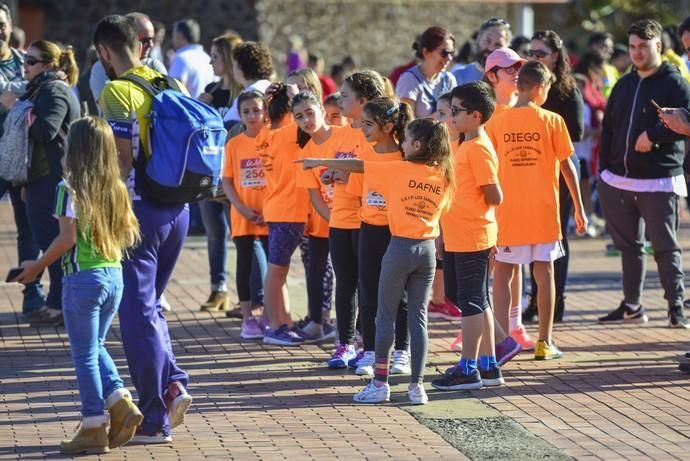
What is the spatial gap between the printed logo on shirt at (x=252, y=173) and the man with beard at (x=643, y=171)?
2.68 m

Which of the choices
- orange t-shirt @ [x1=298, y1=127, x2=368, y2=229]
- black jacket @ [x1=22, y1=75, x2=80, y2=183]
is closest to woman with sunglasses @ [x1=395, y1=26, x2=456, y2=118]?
orange t-shirt @ [x1=298, y1=127, x2=368, y2=229]

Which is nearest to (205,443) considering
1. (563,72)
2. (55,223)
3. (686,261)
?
(55,223)

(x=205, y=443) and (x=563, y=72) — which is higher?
(x=563, y=72)

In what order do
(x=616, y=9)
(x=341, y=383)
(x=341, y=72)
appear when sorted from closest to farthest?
(x=341, y=383) < (x=341, y=72) < (x=616, y=9)

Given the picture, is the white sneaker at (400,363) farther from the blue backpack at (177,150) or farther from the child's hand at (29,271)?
the child's hand at (29,271)

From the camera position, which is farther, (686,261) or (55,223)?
(686,261)

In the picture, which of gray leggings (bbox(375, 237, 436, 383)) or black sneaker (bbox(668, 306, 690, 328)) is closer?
gray leggings (bbox(375, 237, 436, 383))

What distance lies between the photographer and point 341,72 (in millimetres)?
19969

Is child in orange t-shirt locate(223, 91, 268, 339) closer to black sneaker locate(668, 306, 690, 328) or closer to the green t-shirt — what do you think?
black sneaker locate(668, 306, 690, 328)

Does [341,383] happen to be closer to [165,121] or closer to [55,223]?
[165,121]

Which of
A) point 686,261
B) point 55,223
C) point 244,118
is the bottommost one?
point 686,261

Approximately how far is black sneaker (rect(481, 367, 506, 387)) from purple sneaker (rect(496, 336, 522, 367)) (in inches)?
15.3

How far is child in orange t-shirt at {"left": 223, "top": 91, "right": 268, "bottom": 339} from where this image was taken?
31.0ft

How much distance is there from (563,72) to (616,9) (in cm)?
1976
